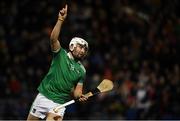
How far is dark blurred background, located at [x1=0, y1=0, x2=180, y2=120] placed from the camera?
14.8 meters

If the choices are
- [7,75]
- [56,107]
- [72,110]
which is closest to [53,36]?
[56,107]

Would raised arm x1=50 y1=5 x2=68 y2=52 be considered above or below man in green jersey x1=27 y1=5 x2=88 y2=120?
above

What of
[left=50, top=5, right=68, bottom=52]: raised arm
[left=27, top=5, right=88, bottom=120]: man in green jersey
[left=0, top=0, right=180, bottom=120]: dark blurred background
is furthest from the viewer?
[left=0, top=0, right=180, bottom=120]: dark blurred background

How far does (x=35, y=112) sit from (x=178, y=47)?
6685 mm

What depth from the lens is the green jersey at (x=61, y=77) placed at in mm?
9672

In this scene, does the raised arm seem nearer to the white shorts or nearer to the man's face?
the man's face

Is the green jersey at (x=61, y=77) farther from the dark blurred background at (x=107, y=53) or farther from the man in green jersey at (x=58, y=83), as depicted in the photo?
the dark blurred background at (x=107, y=53)

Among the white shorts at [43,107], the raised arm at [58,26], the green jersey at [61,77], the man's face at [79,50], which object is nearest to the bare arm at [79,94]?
the green jersey at [61,77]

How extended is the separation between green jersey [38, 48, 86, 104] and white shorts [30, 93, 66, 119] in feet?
0.19

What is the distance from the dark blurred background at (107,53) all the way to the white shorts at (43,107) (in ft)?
16.3

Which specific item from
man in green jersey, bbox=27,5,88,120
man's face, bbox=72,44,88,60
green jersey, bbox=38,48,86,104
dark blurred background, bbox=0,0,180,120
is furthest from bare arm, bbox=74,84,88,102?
dark blurred background, bbox=0,0,180,120

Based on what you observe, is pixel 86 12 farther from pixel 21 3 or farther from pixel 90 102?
pixel 90 102

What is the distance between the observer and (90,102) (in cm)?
1497

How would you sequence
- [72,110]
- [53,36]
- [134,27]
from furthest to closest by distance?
[134,27]
[72,110]
[53,36]
